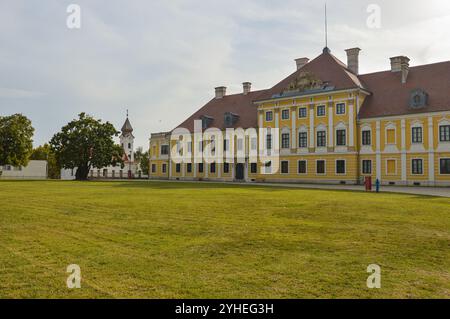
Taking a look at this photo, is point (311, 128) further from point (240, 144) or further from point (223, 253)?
point (223, 253)

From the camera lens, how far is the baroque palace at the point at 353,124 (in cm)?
3691

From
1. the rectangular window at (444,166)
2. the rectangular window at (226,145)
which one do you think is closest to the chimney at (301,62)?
the rectangular window at (226,145)

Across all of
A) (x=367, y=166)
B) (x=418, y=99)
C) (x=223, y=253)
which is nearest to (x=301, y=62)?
(x=418, y=99)

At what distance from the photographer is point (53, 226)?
10508 millimetres

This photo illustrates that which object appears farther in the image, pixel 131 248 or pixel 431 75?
pixel 431 75

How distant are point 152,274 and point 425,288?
12.6 ft

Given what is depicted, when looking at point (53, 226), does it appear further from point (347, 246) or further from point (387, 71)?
point (387, 71)

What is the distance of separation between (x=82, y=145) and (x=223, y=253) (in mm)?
49667

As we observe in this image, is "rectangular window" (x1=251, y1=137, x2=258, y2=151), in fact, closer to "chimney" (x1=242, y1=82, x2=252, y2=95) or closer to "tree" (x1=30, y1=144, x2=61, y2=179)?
"chimney" (x1=242, y1=82, x2=252, y2=95)

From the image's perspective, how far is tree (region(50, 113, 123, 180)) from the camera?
176 ft

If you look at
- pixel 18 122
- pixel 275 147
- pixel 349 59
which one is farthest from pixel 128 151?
pixel 349 59

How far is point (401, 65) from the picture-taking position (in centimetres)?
4138

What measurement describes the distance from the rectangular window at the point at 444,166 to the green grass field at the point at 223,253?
25.1m

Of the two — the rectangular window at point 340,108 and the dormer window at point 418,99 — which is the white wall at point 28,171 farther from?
the dormer window at point 418,99
